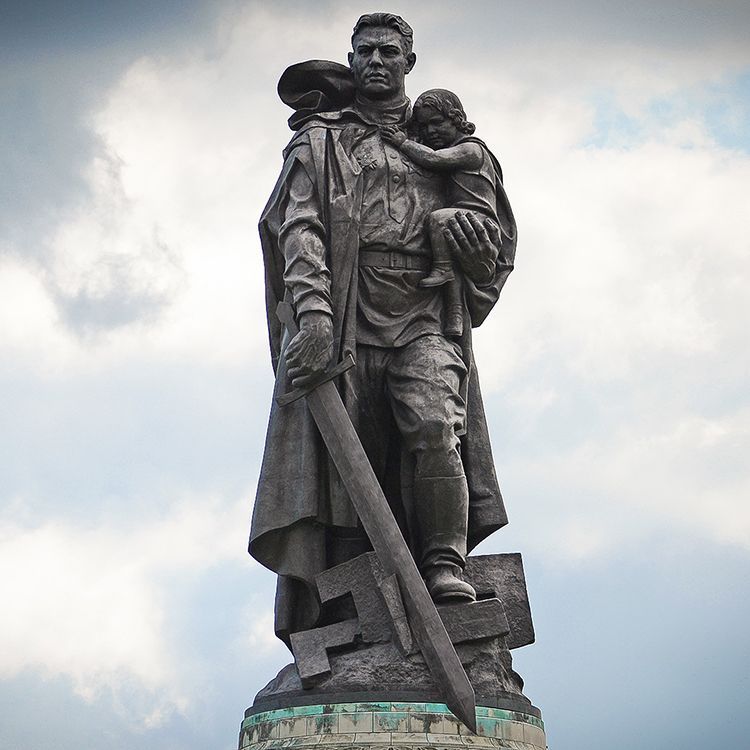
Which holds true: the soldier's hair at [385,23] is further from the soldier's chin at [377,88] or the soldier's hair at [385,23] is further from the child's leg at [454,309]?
the child's leg at [454,309]

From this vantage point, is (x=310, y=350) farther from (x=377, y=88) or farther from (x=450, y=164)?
(x=377, y=88)

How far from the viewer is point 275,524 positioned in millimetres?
9672

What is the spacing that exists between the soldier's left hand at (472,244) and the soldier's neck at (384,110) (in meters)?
0.97

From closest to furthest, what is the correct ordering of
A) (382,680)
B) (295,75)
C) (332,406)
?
(382,680)
(332,406)
(295,75)

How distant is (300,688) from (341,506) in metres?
1.23

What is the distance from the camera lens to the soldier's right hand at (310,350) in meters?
9.48

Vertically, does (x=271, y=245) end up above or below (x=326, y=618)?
above

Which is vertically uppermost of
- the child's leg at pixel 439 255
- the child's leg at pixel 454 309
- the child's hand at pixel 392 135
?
the child's hand at pixel 392 135

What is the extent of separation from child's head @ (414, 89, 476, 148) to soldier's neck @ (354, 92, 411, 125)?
103 mm

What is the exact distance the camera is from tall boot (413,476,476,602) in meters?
9.46

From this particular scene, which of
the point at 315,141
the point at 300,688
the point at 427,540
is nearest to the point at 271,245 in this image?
the point at 315,141

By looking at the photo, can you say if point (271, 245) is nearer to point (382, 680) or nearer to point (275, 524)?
point (275, 524)

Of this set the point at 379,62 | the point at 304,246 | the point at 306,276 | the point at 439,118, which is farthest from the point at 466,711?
the point at 379,62

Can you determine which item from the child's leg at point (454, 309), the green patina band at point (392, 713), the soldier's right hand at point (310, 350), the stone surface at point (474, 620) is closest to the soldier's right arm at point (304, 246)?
the soldier's right hand at point (310, 350)
